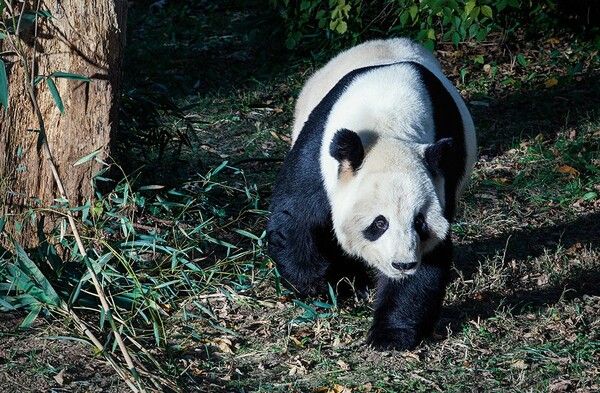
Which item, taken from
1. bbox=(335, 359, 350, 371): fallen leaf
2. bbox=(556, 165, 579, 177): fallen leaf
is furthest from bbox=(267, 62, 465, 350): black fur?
bbox=(556, 165, 579, 177): fallen leaf

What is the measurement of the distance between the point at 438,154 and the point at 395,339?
938 millimetres

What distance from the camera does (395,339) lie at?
418 cm

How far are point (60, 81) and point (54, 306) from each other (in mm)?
1123

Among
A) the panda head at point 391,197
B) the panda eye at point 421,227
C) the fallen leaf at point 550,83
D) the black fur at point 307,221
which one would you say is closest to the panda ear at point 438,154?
the panda head at point 391,197

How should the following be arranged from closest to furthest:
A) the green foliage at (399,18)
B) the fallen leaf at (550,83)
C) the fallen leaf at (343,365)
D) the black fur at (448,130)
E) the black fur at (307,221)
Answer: the fallen leaf at (343,365), the black fur at (448,130), the black fur at (307,221), the green foliage at (399,18), the fallen leaf at (550,83)

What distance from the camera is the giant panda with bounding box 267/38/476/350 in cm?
383

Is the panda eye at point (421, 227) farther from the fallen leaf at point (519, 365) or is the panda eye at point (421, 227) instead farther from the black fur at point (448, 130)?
the fallen leaf at point (519, 365)

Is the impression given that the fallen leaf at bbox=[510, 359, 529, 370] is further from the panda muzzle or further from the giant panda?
the panda muzzle

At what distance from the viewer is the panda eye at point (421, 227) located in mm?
3857

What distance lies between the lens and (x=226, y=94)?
7754 mm

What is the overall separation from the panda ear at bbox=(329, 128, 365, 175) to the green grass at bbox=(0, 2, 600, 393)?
84 centimetres

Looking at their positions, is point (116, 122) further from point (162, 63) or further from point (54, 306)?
point (162, 63)

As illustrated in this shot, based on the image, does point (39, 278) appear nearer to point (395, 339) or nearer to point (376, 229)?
point (376, 229)

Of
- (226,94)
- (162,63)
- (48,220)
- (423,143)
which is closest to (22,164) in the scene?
(48,220)
